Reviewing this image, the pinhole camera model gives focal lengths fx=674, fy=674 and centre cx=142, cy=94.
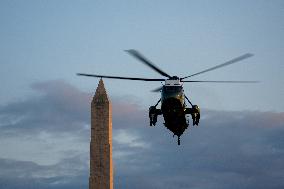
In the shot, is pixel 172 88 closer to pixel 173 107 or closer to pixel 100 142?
pixel 173 107

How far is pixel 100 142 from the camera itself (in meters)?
71.8

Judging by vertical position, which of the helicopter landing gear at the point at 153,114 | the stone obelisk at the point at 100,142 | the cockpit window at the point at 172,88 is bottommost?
the helicopter landing gear at the point at 153,114

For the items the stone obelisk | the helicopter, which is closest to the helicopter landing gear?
the helicopter

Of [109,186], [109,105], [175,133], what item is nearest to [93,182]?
[109,186]

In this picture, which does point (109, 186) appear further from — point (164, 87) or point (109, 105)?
point (164, 87)

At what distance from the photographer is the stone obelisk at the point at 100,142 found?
71438 millimetres

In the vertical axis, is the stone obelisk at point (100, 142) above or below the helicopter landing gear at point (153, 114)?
above

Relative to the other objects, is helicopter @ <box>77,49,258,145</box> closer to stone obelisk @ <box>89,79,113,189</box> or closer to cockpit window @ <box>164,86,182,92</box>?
cockpit window @ <box>164,86,182,92</box>

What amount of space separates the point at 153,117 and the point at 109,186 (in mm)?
45070

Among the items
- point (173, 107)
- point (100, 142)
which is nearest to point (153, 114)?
point (173, 107)

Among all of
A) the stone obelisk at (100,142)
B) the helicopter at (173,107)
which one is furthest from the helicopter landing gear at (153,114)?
the stone obelisk at (100,142)

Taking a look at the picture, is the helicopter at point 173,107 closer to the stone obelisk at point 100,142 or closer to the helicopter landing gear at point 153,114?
the helicopter landing gear at point 153,114

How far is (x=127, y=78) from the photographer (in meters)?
26.1

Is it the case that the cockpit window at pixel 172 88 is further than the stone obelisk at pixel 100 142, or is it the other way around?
the stone obelisk at pixel 100 142
